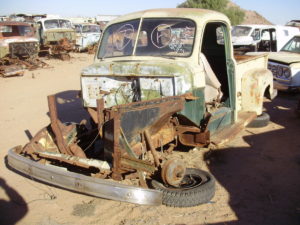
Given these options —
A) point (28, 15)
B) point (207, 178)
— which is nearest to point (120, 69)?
point (207, 178)

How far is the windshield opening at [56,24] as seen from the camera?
63.0 feet

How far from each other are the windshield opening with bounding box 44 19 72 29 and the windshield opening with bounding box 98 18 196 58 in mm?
15999

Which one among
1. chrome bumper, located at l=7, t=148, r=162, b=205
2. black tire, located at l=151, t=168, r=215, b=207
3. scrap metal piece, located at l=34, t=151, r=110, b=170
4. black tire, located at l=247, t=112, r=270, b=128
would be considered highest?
scrap metal piece, located at l=34, t=151, r=110, b=170

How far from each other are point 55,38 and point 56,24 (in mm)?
1301

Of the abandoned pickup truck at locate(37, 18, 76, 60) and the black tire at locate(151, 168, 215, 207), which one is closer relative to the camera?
the black tire at locate(151, 168, 215, 207)

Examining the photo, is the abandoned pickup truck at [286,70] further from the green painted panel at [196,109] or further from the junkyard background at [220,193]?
the green painted panel at [196,109]

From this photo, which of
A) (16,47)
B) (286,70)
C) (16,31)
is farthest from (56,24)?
(286,70)

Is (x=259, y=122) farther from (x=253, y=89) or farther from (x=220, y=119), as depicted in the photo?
(x=220, y=119)

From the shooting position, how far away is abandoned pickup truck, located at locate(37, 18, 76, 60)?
60.7 feet

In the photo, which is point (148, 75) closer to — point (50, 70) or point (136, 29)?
point (136, 29)

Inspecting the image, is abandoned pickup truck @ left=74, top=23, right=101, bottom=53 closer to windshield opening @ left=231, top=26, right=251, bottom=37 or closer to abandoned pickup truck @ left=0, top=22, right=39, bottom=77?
abandoned pickup truck @ left=0, top=22, right=39, bottom=77

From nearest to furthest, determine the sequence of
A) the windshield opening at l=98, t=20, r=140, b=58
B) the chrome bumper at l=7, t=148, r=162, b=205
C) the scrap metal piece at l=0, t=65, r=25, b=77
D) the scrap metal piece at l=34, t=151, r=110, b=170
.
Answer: the chrome bumper at l=7, t=148, r=162, b=205 → the scrap metal piece at l=34, t=151, r=110, b=170 → the windshield opening at l=98, t=20, r=140, b=58 → the scrap metal piece at l=0, t=65, r=25, b=77

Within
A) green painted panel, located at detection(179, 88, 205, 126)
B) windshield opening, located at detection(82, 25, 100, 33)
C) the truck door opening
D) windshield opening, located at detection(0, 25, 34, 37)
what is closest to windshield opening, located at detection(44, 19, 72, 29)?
windshield opening, located at detection(82, 25, 100, 33)

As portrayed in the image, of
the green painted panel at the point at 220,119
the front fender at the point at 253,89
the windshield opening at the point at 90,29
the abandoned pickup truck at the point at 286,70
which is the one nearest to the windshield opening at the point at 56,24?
the windshield opening at the point at 90,29
